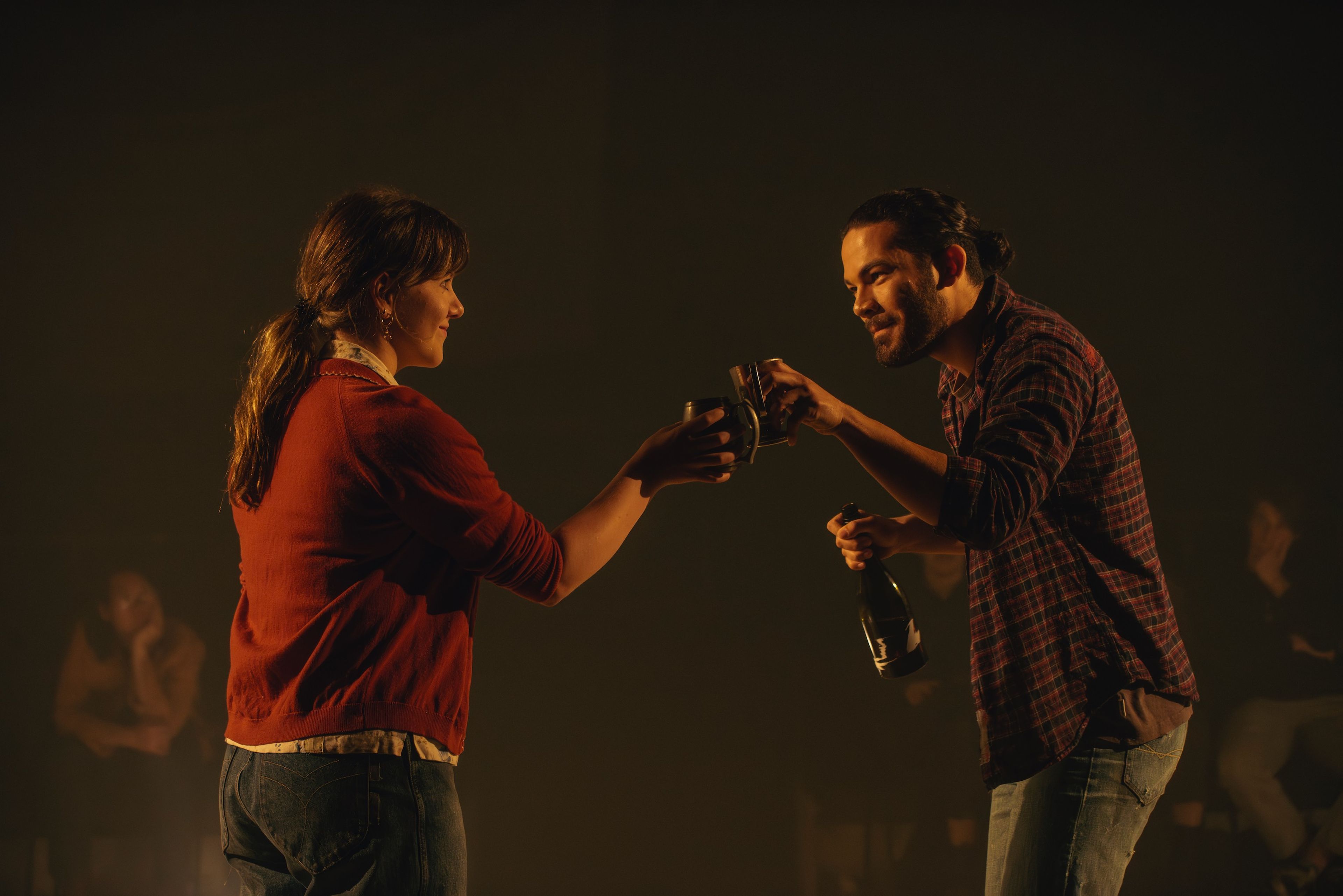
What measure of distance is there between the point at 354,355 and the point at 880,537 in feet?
2.95

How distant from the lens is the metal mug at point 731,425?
1252mm

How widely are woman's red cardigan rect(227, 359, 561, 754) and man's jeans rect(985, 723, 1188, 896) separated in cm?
73

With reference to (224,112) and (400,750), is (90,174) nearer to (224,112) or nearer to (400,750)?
(224,112)

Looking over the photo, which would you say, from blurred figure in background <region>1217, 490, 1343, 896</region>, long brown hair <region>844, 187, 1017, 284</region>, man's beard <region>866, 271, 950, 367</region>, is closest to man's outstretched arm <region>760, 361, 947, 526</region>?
man's beard <region>866, 271, 950, 367</region>

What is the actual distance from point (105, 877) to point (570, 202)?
2540 mm

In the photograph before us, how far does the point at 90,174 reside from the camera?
281 centimetres

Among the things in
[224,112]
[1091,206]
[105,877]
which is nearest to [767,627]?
[1091,206]

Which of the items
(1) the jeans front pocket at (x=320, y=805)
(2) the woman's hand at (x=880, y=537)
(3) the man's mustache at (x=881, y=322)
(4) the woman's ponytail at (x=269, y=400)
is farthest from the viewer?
(2) the woman's hand at (x=880, y=537)

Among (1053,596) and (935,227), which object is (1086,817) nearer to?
(1053,596)

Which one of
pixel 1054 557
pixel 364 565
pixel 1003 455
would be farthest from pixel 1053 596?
pixel 364 565

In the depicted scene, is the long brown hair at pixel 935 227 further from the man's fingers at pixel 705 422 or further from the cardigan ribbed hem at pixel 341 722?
the cardigan ribbed hem at pixel 341 722

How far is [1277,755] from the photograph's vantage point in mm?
2688

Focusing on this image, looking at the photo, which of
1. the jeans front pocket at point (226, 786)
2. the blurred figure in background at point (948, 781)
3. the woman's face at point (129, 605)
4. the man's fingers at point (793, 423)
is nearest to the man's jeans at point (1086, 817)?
the man's fingers at point (793, 423)

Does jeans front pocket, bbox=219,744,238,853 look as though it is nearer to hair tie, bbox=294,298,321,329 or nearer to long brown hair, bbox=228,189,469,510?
long brown hair, bbox=228,189,469,510
